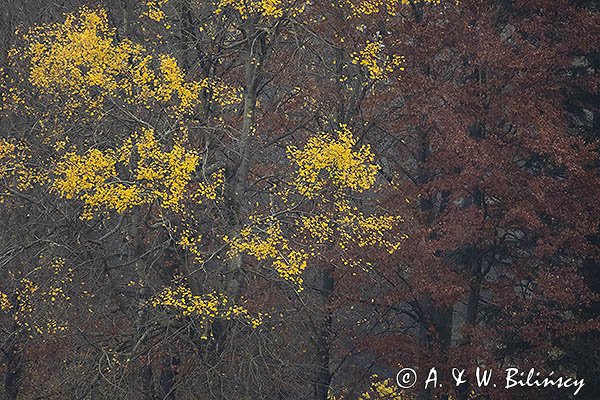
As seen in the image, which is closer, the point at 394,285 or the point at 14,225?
the point at 394,285

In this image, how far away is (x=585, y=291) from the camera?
15562 mm

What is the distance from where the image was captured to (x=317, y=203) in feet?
53.5

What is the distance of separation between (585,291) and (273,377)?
20.8 feet

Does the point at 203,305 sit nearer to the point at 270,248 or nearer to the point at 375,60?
the point at 270,248

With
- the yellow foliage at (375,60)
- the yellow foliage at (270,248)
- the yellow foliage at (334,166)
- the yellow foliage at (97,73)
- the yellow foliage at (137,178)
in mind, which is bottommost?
the yellow foliage at (270,248)

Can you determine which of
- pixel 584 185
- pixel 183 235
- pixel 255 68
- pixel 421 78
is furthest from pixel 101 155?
pixel 584 185

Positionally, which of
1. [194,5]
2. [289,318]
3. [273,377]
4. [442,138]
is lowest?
[273,377]

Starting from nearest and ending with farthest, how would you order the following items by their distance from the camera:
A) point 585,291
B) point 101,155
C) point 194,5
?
point 101,155 < point 585,291 < point 194,5

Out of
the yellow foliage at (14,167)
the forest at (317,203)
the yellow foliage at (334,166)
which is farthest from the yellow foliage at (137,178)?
the yellow foliage at (334,166)

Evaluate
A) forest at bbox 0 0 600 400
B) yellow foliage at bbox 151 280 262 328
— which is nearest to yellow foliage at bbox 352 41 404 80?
forest at bbox 0 0 600 400

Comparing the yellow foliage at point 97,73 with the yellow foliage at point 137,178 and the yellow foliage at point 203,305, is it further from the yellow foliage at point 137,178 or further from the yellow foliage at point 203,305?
the yellow foliage at point 203,305

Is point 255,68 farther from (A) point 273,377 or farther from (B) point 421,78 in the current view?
(A) point 273,377

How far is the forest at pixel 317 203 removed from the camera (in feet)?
49.6

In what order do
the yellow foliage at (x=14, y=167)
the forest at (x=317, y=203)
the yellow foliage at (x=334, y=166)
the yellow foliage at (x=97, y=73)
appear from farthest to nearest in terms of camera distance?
1. the yellow foliage at (x=14, y=167)
2. the yellow foliage at (x=97, y=73)
3. the forest at (x=317, y=203)
4. the yellow foliage at (x=334, y=166)
